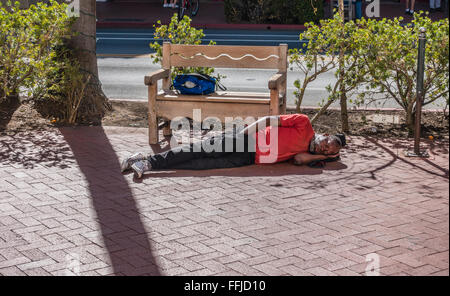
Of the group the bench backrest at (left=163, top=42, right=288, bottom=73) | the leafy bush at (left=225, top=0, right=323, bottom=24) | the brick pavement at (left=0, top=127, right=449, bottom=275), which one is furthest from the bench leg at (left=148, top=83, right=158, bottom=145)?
the leafy bush at (left=225, top=0, right=323, bottom=24)

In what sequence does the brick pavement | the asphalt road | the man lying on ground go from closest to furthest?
the brick pavement
the man lying on ground
the asphalt road

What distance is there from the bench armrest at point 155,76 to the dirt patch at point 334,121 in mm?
852

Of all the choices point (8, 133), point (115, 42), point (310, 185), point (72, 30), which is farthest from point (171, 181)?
point (115, 42)

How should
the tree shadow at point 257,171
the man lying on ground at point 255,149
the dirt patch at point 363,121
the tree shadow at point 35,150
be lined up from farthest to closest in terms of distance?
the dirt patch at point 363,121 < the tree shadow at point 35,150 < the man lying on ground at point 255,149 < the tree shadow at point 257,171

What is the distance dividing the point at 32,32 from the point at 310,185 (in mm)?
4333

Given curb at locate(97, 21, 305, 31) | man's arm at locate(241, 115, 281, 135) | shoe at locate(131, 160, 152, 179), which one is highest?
curb at locate(97, 21, 305, 31)

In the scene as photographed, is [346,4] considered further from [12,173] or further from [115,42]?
[12,173]

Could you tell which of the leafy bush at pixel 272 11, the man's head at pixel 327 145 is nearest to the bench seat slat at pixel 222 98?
the man's head at pixel 327 145

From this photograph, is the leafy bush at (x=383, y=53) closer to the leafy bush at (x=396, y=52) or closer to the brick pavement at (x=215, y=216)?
the leafy bush at (x=396, y=52)

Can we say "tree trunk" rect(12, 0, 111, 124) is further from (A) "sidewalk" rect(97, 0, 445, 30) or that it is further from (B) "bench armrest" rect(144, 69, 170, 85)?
(A) "sidewalk" rect(97, 0, 445, 30)

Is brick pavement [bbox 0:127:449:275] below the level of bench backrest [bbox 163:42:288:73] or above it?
below

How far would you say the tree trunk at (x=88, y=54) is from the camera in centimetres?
930

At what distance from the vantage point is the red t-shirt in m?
6.73

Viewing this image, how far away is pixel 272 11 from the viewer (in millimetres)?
23141
